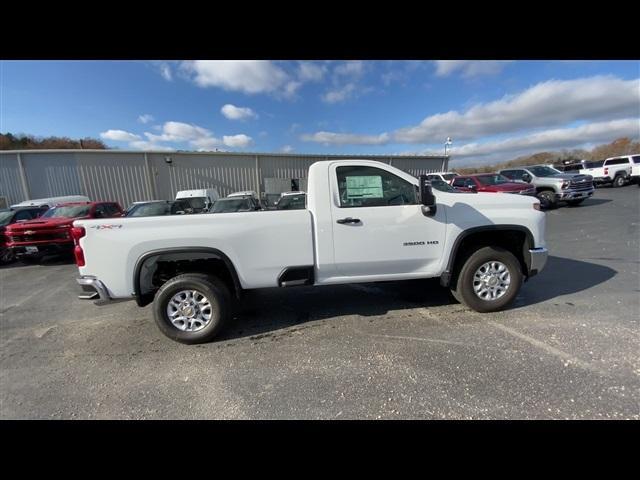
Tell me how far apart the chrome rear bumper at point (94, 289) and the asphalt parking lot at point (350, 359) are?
69 cm

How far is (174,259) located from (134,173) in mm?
16768

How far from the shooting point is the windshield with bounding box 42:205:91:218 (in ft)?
28.0

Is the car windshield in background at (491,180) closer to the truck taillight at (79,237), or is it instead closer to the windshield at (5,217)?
the truck taillight at (79,237)

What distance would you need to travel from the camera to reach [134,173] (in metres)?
16.4

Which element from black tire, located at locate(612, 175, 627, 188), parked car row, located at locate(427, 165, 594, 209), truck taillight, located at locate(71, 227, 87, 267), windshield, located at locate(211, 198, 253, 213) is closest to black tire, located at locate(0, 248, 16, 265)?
windshield, located at locate(211, 198, 253, 213)

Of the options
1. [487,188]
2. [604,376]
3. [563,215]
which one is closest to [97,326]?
[604,376]

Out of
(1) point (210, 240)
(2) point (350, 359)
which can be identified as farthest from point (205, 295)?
(2) point (350, 359)

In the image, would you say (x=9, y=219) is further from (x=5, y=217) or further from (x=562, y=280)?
(x=562, y=280)

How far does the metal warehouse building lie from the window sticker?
1048cm

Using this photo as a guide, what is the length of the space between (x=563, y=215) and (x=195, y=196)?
1490 centimetres

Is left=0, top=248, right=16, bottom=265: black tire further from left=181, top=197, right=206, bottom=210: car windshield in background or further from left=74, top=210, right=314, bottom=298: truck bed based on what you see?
left=74, top=210, right=314, bottom=298: truck bed

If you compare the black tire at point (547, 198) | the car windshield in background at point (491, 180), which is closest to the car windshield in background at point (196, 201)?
the car windshield in background at point (491, 180)

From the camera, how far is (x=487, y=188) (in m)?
11.9
